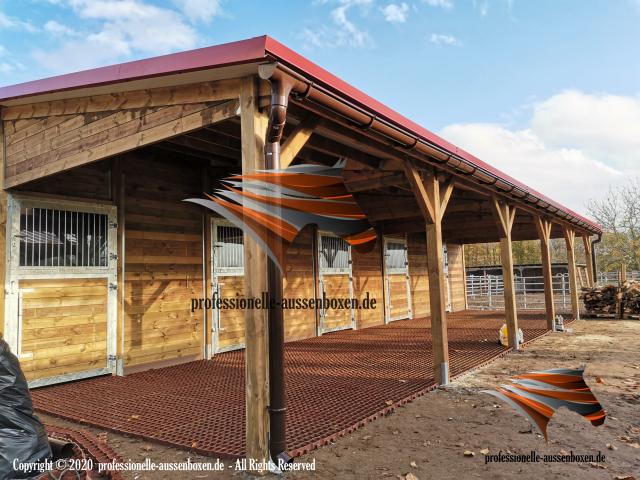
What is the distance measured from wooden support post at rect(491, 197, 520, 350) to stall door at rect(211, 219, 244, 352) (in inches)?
153

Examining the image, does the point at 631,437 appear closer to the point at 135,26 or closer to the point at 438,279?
the point at 438,279

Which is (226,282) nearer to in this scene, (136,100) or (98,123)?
(98,123)

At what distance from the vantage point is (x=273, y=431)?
240 centimetres

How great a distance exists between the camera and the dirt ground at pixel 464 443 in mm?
2361

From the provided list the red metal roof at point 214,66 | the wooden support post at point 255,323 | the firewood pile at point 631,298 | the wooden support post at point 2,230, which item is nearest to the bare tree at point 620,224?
the firewood pile at point 631,298

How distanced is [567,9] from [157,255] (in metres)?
6.57

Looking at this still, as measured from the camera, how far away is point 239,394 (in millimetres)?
3916

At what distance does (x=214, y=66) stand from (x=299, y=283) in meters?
5.19

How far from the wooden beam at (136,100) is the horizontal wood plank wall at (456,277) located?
11383mm

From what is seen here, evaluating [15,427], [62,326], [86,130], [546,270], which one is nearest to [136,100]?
[86,130]

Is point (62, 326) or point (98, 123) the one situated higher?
point (98, 123)

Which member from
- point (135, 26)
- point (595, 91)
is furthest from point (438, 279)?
point (595, 91)

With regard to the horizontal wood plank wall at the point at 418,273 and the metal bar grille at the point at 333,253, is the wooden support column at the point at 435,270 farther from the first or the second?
the horizontal wood plank wall at the point at 418,273

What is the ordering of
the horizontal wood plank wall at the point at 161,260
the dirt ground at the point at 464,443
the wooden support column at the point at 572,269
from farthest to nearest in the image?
the wooden support column at the point at 572,269 → the horizontal wood plank wall at the point at 161,260 → the dirt ground at the point at 464,443
